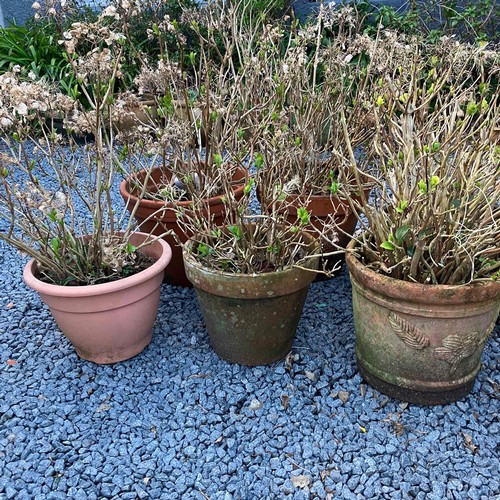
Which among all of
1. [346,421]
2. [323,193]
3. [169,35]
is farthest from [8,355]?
[169,35]

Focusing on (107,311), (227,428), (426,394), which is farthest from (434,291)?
(107,311)

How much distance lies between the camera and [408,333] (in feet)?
6.43

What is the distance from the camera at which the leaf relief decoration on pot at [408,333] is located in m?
1.95

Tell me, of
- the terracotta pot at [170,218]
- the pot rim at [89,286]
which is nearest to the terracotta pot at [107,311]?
the pot rim at [89,286]

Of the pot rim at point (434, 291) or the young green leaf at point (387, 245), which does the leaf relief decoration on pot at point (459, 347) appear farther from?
the young green leaf at point (387, 245)

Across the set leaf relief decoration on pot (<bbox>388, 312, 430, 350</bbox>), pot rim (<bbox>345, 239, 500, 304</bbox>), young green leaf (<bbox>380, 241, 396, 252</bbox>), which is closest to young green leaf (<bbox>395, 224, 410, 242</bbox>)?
young green leaf (<bbox>380, 241, 396, 252</bbox>)

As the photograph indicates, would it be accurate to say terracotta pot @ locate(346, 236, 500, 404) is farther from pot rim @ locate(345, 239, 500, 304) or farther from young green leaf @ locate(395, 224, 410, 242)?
young green leaf @ locate(395, 224, 410, 242)

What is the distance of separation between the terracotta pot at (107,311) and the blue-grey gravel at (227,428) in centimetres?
9

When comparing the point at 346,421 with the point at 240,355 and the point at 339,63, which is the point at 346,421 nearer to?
the point at 240,355

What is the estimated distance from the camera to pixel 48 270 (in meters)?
2.38

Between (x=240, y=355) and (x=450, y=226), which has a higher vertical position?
(x=450, y=226)

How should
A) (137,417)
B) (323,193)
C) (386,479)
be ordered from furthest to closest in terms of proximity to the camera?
(323,193)
(137,417)
(386,479)

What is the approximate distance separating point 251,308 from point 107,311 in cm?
59

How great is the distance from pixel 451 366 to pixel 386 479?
484mm
